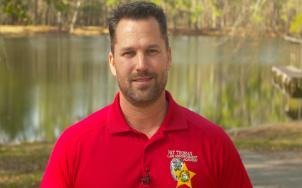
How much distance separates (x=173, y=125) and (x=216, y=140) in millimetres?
186

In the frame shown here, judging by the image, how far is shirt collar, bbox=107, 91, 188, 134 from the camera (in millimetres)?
2494

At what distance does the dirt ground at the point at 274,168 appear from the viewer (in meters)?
9.53

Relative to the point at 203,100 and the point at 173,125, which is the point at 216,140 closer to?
the point at 173,125

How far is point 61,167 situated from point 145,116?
1.29 ft

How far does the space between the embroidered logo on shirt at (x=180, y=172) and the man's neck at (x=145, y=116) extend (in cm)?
16

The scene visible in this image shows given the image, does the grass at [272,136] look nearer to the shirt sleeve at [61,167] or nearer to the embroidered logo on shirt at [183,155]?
the embroidered logo on shirt at [183,155]

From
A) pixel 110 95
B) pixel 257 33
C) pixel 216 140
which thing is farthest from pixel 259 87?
pixel 216 140

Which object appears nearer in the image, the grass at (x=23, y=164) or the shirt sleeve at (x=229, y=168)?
the shirt sleeve at (x=229, y=168)

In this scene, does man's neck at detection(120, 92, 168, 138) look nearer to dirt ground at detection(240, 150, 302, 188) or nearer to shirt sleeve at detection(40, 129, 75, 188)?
shirt sleeve at detection(40, 129, 75, 188)

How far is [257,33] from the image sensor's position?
21.2 metres

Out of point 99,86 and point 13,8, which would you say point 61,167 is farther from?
point 99,86

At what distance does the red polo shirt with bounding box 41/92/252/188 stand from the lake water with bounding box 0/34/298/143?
9.62 m

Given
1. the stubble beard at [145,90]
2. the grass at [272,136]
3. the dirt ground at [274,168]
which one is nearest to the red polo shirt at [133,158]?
the stubble beard at [145,90]

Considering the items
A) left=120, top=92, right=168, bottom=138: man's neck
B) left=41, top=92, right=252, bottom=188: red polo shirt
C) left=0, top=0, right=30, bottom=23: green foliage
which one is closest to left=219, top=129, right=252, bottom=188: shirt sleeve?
left=41, top=92, right=252, bottom=188: red polo shirt
